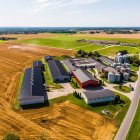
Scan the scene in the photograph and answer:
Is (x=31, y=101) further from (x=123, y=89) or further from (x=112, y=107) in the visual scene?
(x=123, y=89)

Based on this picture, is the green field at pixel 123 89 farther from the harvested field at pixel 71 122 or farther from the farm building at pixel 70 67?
the farm building at pixel 70 67

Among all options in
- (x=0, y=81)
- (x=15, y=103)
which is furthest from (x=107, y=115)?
(x=0, y=81)

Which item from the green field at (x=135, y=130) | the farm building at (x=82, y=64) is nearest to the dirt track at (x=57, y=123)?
the green field at (x=135, y=130)

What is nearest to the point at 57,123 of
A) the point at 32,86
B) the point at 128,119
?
the point at 128,119

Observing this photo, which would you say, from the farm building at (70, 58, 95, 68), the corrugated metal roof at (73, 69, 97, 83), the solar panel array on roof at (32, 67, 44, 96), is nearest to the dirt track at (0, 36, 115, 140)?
the solar panel array on roof at (32, 67, 44, 96)

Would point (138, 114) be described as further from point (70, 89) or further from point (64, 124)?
point (70, 89)
